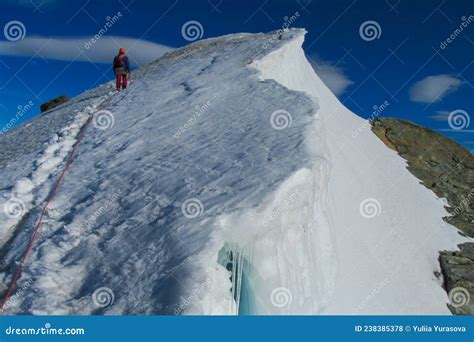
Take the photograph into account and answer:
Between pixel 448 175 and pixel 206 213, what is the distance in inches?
689

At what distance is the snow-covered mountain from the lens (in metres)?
5.79

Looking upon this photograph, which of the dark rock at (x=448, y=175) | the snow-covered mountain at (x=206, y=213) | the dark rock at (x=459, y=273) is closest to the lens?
the snow-covered mountain at (x=206, y=213)

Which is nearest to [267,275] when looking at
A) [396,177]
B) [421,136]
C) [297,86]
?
[297,86]

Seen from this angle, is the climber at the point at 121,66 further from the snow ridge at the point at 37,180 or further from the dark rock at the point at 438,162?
the dark rock at the point at 438,162

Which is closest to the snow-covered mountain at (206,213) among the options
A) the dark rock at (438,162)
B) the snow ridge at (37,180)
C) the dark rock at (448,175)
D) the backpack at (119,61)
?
the snow ridge at (37,180)

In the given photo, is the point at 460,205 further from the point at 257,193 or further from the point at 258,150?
the point at 257,193

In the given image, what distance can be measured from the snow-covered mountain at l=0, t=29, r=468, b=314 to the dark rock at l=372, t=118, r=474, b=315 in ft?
1.80

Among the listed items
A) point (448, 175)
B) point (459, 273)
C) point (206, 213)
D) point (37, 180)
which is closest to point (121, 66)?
point (37, 180)

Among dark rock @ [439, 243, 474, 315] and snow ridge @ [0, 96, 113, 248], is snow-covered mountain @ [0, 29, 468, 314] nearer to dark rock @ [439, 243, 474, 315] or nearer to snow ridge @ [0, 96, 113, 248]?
snow ridge @ [0, 96, 113, 248]

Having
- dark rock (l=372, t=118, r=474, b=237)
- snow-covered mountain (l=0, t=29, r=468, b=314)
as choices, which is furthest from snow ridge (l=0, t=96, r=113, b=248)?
dark rock (l=372, t=118, r=474, b=237)

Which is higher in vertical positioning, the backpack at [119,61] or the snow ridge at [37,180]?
the backpack at [119,61]

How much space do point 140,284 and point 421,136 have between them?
20.7 metres

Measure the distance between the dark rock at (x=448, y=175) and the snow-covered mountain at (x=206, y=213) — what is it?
1.80ft

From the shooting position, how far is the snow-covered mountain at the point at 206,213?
579 cm
